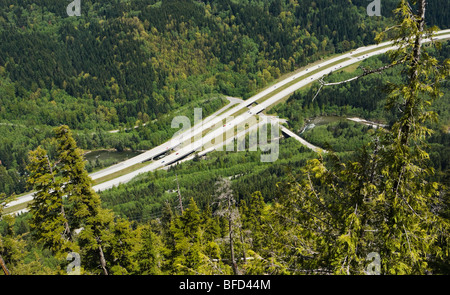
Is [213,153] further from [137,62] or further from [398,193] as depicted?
[398,193]

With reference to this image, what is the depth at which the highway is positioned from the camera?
116044mm

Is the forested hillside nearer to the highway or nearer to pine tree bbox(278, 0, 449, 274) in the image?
the highway

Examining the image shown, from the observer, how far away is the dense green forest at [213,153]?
36.8 feet

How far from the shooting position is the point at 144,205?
297ft

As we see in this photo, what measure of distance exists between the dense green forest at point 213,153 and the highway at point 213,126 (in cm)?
718

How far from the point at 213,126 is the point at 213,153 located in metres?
19.7

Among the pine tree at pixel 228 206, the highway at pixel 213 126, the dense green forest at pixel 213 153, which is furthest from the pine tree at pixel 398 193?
the highway at pixel 213 126

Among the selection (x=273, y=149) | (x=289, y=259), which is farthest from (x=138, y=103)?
(x=289, y=259)

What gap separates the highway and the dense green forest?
718cm

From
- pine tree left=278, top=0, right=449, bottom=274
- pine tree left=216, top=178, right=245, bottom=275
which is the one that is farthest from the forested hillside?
pine tree left=278, top=0, right=449, bottom=274

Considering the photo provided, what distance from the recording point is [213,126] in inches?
5221

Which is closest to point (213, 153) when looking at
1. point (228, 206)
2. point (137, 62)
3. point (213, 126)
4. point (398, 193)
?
point (213, 126)

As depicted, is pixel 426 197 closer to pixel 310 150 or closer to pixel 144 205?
pixel 144 205

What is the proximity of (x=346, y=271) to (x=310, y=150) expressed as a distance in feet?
343
